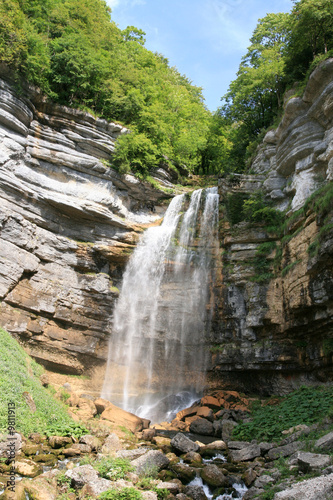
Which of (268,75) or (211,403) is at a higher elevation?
(268,75)

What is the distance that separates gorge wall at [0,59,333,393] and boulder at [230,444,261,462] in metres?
5.09

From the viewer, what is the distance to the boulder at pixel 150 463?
786 centimetres

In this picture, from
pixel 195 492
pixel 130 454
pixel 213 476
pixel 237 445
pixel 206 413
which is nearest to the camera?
pixel 195 492

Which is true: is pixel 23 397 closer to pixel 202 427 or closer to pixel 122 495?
pixel 122 495

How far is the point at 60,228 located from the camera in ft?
61.0

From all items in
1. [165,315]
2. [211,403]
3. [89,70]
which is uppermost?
[89,70]

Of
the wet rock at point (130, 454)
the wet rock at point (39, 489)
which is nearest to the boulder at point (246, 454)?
the wet rock at point (130, 454)

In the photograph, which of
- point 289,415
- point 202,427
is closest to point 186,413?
point 202,427

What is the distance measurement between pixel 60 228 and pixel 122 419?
10.5m

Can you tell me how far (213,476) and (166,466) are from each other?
50.0 inches

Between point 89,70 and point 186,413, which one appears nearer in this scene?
point 186,413

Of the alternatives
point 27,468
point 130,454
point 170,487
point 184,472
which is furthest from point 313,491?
point 27,468

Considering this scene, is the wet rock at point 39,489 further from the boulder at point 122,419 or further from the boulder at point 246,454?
the boulder at point 122,419

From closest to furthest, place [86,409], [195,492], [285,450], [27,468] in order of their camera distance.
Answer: [195,492]
[27,468]
[285,450]
[86,409]
